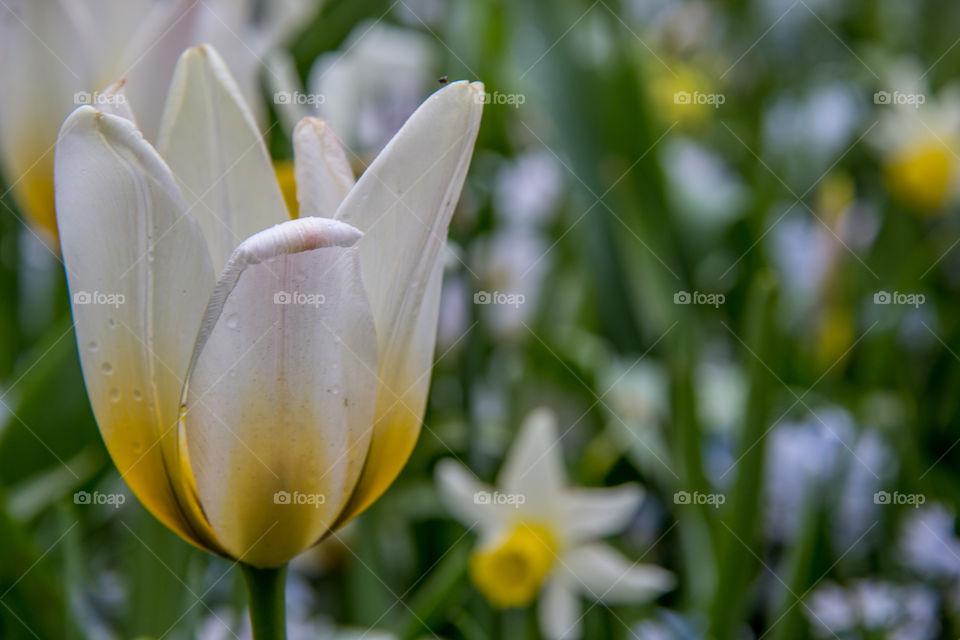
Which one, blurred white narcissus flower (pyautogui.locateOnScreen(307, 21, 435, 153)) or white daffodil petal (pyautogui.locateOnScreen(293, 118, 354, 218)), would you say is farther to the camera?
blurred white narcissus flower (pyautogui.locateOnScreen(307, 21, 435, 153))

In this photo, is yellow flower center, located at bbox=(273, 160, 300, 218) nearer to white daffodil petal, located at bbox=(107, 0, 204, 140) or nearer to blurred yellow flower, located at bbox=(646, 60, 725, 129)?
white daffodil petal, located at bbox=(107, 0, 204, 140)

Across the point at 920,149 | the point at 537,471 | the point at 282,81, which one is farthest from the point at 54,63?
the point at 920,149

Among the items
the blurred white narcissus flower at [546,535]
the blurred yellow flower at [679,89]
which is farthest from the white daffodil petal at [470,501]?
the blurred yellow flower at [679,89]

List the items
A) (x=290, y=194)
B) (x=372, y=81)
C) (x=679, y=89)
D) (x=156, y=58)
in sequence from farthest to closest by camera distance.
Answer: (x=679, y=89) → (x=372, y=81) → (x=156, y=58) → (x=290, y=194)

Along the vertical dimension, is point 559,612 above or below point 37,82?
below

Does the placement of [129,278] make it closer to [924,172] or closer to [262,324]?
[262,324]

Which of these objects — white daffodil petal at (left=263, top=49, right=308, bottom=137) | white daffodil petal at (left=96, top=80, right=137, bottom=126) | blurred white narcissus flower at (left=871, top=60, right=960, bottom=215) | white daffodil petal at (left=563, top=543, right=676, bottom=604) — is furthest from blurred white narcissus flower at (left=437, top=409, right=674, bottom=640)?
blurred white narcissus flower at (left=871, top=60, right=960, bottom=215)

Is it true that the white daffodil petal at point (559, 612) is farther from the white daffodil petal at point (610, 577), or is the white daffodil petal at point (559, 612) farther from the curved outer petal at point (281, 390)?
the curved outer petal at point (281, 390)
